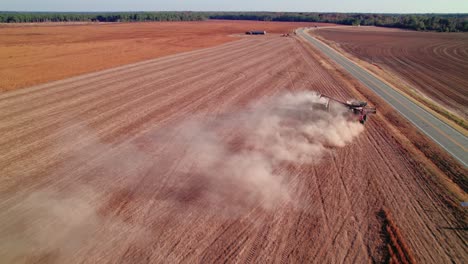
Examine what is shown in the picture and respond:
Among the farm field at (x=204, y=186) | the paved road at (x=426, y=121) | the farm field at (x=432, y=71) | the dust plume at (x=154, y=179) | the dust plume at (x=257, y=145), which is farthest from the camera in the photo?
the farm field at (x=432, y=71)

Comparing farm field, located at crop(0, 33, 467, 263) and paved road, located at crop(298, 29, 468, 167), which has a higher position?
paved road, located at crop(298, 29, 468, 167)

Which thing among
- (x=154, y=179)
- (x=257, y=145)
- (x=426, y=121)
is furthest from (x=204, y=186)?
(x=426, y=121)

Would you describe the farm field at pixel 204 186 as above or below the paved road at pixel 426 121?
below

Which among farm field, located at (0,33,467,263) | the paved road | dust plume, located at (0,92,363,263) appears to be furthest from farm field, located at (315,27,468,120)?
dust plume, located at (0,92,363,263)

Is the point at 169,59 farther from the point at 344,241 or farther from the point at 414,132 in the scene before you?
the point at 344,241

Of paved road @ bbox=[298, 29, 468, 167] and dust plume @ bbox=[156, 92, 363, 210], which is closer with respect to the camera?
dust plume @ bbox=[156, 92, 363, 210]

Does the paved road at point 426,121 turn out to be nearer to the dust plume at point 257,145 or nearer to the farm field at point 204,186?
the farm field at point 204,186

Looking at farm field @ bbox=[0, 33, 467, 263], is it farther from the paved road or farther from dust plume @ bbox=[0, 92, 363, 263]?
the paved road

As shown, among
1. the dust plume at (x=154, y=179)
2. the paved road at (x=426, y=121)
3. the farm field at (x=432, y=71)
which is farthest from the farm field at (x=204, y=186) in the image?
the farm field at (x=432, y=71)

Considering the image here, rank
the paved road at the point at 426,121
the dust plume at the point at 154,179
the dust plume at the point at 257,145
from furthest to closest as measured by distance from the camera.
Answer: the paved road at the point at 426,121
the dust plume at the point at 257,145
the dust plume at the point at 154,179

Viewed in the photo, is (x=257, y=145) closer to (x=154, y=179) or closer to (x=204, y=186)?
(x=204, y=186)
